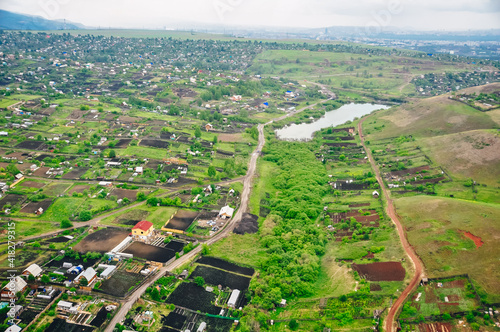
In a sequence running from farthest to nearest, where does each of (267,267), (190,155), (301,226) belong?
(190,155), (301,226), (267,267)

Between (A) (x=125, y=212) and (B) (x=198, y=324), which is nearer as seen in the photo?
(B) (x=198, y=324)

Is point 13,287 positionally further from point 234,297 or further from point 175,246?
point 234,297

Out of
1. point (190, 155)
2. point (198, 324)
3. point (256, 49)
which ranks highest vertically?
point (256, 49)

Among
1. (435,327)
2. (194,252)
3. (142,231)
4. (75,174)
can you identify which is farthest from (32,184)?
(435,327)

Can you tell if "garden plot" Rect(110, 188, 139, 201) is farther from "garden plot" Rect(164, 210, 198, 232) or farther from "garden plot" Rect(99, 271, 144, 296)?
"garden plot" Rect(99, 271, 144, 296)

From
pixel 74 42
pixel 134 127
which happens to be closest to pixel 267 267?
pixel 134 127

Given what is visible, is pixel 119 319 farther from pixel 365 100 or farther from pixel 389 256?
pixel 365 100
